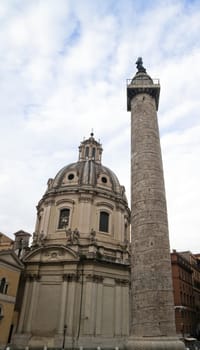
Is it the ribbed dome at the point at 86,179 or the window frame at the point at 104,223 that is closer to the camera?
the window frame at the point at 104,223

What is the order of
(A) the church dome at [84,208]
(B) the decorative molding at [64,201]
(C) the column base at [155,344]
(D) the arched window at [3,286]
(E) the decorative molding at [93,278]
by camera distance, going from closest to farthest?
(C) the column base at [155,344] → (D) the arched window at [3,286] → (E) the decorative molding at [93,278] → (A) the church dome at [84,208] → (B) the decorative molding at [64,201]

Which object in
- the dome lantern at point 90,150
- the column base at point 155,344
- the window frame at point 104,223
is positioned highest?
the dome lantern at point 90,150

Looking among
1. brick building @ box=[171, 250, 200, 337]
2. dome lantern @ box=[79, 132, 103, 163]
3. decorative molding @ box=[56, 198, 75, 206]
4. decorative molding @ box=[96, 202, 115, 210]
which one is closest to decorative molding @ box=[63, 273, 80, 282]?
decorative molding @ box=[56, 198, 75, 206]

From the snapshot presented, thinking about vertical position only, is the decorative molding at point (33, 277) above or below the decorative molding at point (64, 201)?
below

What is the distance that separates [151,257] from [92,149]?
28.7m

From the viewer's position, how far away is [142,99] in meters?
17.7

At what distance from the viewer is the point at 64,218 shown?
106 feet

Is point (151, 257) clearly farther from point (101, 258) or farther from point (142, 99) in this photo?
point (101, 258)

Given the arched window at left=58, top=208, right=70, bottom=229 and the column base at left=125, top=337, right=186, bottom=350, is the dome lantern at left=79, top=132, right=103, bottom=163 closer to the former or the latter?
the arched window at left=58, top=208, right=70, bottom=229

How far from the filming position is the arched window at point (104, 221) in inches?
1262

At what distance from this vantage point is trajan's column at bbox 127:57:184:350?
39.1 ft

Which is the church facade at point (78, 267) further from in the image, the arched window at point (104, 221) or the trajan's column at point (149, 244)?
the trajan's column at point (149, 244)

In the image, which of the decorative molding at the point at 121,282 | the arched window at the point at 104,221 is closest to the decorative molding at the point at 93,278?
the decorative molding at the point at 121,282

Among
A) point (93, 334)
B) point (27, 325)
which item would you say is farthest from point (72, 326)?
point (27, 325)
